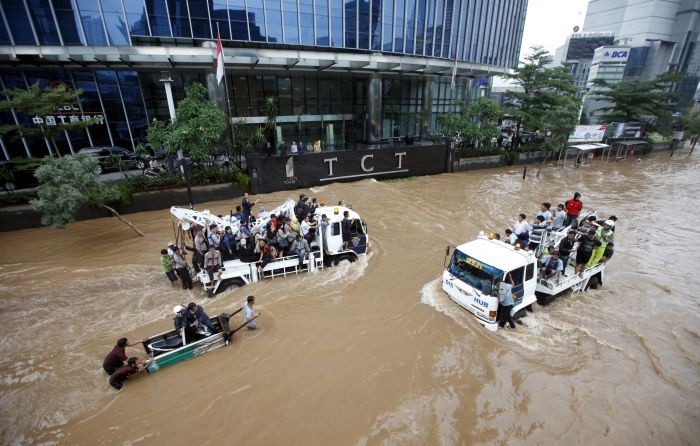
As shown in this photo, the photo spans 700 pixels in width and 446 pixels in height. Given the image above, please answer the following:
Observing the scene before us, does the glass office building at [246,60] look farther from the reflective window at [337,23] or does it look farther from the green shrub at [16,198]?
the green shrub at [16,198]

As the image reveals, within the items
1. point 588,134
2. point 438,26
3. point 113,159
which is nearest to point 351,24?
point 438,26

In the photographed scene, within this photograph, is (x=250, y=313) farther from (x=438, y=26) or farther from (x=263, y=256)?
(x=438, y=26)

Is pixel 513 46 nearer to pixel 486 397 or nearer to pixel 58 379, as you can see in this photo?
pixel 486 397

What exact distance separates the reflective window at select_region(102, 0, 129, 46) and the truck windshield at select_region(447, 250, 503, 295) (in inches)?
1059

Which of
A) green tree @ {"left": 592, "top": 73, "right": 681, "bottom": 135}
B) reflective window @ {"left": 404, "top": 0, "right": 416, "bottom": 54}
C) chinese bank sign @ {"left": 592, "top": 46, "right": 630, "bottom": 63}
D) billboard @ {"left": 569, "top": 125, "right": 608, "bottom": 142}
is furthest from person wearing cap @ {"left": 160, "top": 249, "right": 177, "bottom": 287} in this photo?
chinese bank sign @ {"left": 592, "top": 46, "right": 630, "bottom": 63}

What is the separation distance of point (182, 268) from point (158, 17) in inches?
895

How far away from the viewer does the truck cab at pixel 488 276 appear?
26.7ft

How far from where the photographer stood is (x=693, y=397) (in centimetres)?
699

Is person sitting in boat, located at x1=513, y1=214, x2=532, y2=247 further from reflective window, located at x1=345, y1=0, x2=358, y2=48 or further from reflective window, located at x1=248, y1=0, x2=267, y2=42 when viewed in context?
reflective window, located at x1=345, y1=0, x2=358, y2=48

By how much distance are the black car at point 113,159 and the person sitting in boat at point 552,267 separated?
20537mm

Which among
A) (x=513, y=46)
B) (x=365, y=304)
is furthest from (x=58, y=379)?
(x=513, y=46)

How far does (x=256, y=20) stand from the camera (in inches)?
1044

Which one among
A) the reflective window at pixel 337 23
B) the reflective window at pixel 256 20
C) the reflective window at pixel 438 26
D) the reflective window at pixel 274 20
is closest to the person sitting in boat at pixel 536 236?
the reflective window at pixel 274 20

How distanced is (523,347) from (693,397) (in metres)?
3.24
